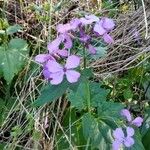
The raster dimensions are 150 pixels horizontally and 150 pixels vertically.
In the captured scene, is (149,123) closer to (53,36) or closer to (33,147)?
(33,147)

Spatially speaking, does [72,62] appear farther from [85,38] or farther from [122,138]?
[122,138]

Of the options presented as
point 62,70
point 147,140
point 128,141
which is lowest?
point 147,140

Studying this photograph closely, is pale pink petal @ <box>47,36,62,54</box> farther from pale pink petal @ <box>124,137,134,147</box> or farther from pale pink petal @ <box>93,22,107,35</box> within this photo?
pale pink petal @ <box>124,137,134,147</box>

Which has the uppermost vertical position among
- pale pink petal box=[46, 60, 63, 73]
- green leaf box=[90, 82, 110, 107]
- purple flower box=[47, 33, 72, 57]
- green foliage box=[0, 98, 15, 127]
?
purple flower box=[47, 33, 72, 57]

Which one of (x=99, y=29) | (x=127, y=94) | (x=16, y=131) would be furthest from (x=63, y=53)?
(x=127, y=94)

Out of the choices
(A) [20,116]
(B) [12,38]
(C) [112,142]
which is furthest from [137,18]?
(C) [112,142]

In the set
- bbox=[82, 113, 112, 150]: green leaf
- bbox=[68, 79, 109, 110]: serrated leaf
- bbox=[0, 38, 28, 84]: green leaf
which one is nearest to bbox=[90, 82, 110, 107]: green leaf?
bbox=[68, 79, 109, 110]: serrated leaf
